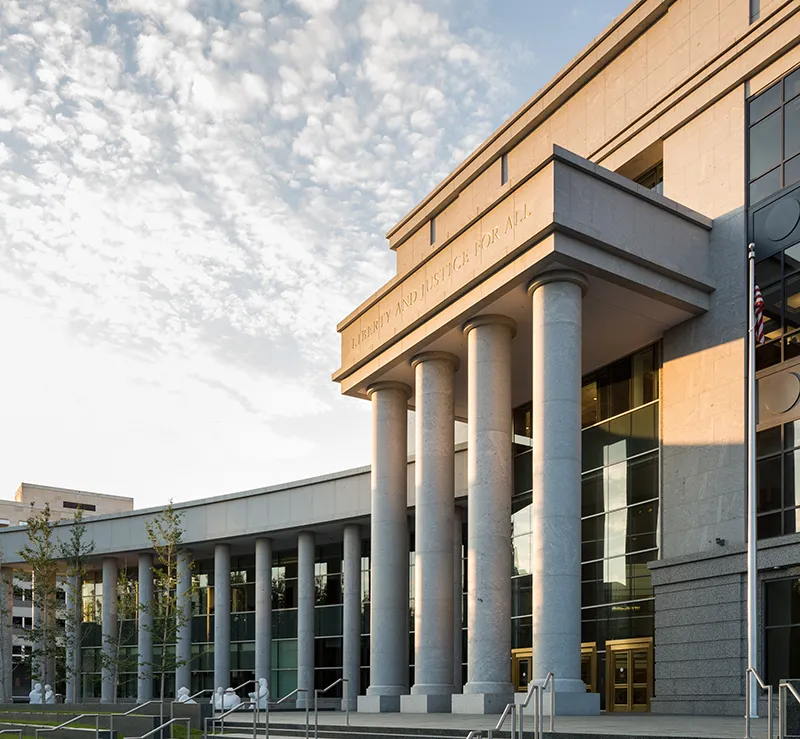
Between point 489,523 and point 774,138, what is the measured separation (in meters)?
12.3

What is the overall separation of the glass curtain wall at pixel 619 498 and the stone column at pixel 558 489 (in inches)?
199

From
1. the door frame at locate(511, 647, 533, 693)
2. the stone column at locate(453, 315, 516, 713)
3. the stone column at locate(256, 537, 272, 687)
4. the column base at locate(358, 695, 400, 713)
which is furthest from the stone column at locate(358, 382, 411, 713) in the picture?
the stone column at locate(256, 537, 272, 687)

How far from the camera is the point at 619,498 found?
107 feet

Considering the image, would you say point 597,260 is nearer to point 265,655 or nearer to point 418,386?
point 418,386

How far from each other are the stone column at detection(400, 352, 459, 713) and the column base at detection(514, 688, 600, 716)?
6.38 meters

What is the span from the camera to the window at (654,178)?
3334 cm

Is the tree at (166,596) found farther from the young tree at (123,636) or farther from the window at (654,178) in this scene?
the window at (654,178)

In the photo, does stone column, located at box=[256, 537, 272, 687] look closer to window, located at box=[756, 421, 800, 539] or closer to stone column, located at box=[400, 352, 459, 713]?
stone column, located at box=[400, 352, 459, 713]

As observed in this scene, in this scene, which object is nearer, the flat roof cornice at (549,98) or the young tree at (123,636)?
the flat roof cornice at (549,98)

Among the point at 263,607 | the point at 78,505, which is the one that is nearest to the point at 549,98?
the point at 263,607

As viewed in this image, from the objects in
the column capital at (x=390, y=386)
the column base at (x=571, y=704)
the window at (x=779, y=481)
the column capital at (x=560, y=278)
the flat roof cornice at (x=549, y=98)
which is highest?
the flat roof cornice at (x=549, y=98)

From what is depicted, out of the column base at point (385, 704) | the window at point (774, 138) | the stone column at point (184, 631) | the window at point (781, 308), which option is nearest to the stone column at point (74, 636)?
the stone column at point (184, 631)

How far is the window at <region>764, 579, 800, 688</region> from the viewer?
1004 inches

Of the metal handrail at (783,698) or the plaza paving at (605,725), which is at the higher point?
the metal handrail at (783,698)
